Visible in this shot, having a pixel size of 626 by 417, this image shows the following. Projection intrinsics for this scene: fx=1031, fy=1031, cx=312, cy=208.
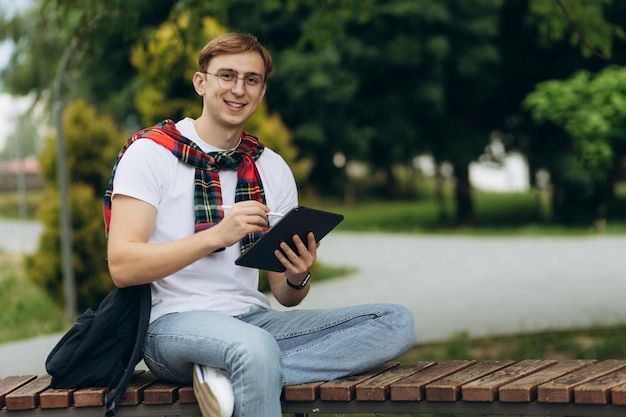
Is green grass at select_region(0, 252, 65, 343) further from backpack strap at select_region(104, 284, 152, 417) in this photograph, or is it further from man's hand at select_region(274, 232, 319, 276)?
man's hand at select_region(274, 232, 319, 276)

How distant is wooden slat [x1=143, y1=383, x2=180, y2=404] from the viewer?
11.0ft

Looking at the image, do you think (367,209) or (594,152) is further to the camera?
(367,209)

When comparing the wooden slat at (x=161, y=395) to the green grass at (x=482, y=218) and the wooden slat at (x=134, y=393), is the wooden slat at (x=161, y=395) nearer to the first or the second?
the wooden slat at (x=134, y=393)

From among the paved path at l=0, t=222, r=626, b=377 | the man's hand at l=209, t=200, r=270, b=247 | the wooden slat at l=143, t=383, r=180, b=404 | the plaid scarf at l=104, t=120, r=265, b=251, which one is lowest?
the paved path at l=0, t=222, r=626, b=377

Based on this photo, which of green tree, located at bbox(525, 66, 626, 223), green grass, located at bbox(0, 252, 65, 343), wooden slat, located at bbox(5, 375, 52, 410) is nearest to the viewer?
wooden slat, located at bbox(5, 375, 52, 410)

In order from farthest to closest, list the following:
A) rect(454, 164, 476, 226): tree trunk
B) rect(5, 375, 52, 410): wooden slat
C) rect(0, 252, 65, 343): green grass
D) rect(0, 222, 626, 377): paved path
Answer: rect(454, 164, 476, 226): tree trunk → rect(0, 252, 65, 343): green grass → rect(0, 222, 626, 377): paved path → rect(5, 375, 52, 410): wooden slat

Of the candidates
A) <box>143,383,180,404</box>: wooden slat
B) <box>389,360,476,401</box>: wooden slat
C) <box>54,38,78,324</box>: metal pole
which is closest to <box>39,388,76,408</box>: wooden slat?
<box>143,383,180,404</box>: wooden slat

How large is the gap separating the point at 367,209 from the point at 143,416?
29681 mm

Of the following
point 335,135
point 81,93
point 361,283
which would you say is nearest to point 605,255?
point 361,283

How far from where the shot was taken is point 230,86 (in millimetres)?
3438

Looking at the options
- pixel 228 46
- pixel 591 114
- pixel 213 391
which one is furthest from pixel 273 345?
pixel 591 114

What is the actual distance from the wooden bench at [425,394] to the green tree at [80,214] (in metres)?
6.77

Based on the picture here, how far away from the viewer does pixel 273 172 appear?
12.0 feet

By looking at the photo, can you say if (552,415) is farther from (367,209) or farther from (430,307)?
(367,209)
